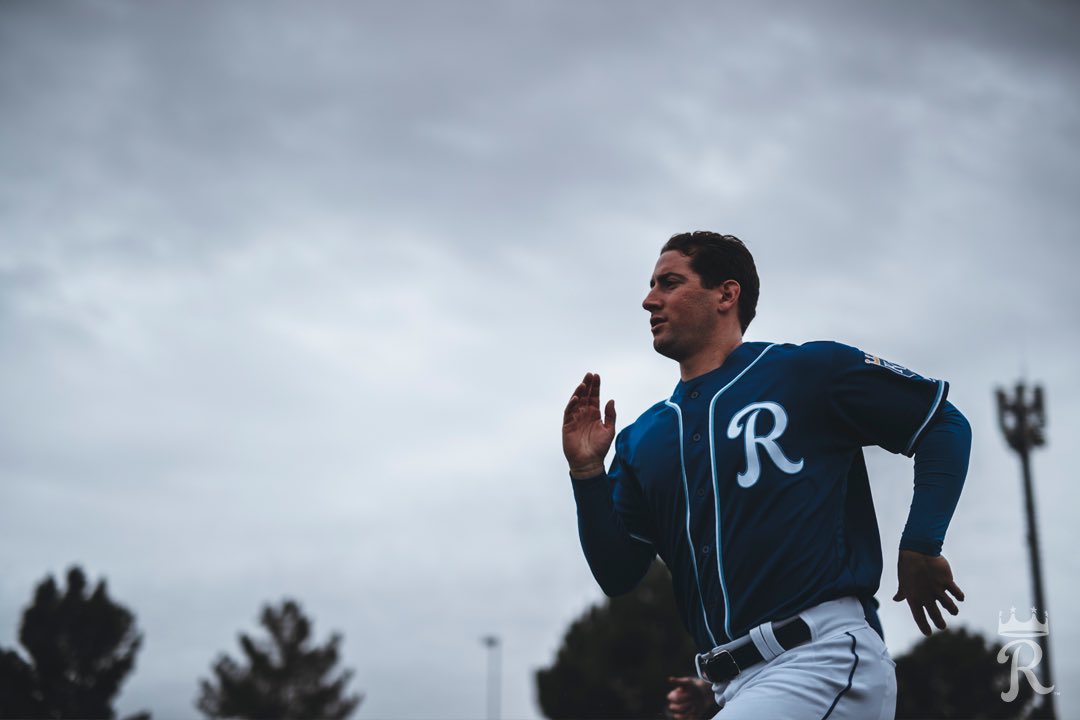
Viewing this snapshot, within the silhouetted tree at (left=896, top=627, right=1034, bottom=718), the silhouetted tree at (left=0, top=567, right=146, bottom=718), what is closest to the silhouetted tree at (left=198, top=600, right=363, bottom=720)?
the silhouetted tree at (left=0, top=567, right=146, bottom=718)

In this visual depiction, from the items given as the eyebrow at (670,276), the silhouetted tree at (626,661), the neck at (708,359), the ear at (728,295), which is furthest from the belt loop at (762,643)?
the silhouetted tree at (626,661)

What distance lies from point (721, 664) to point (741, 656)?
0.09m

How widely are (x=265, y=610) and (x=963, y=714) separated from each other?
47166mm

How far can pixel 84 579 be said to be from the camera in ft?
137

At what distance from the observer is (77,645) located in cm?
3981

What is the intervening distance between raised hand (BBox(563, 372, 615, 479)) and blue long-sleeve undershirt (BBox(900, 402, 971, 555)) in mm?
1278

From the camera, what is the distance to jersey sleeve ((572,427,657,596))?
13.7ft

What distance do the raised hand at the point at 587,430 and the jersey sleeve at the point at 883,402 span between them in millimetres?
994

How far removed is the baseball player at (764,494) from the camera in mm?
3420

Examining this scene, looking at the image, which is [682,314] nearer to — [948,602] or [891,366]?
[891,366]

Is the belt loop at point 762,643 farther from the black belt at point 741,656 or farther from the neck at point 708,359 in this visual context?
the neck at point 708,359

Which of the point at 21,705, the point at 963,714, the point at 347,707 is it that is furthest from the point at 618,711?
the point at 347,707

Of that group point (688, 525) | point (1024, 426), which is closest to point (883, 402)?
point (688, 525)

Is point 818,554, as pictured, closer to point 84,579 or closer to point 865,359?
point 865,359
